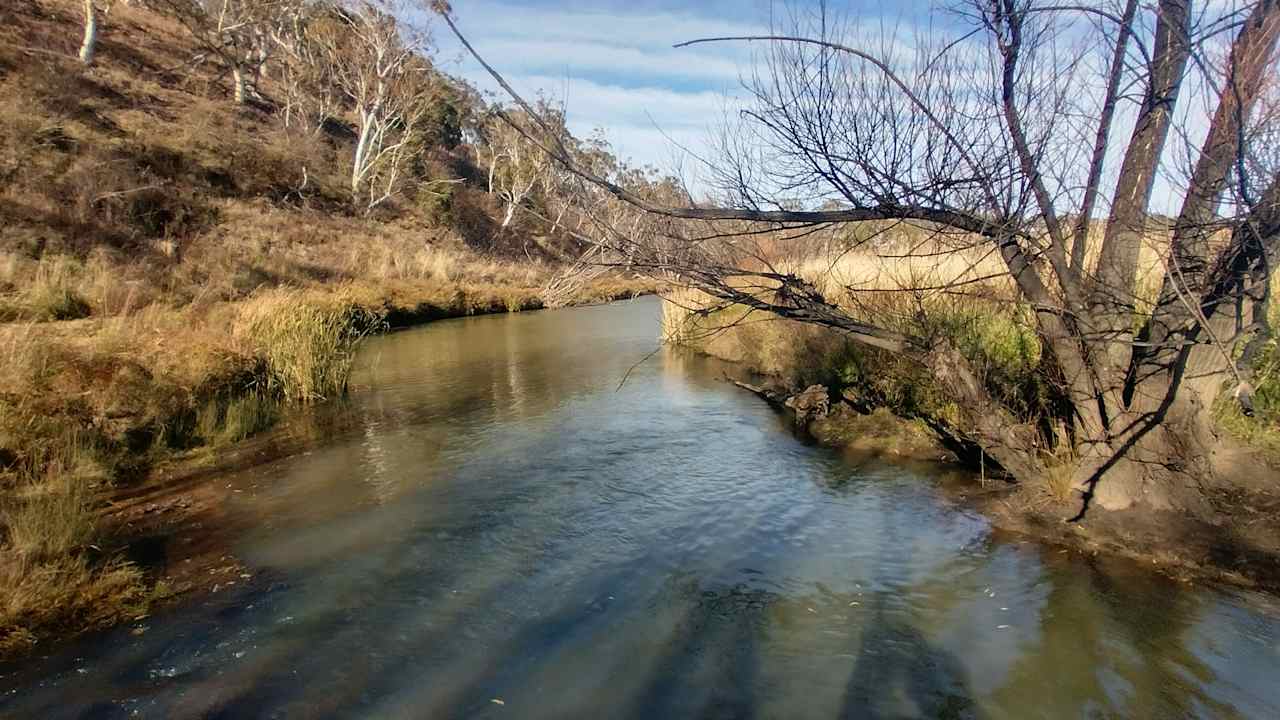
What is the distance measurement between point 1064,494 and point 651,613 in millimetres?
3297

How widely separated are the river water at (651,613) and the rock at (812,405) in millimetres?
1659

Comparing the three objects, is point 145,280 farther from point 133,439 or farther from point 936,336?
point 936,336

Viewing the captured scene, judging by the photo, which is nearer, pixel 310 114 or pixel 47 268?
pixel 47 268

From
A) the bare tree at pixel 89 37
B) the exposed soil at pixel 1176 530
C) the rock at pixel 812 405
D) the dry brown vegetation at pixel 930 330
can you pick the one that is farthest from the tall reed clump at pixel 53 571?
the bare tree at pixel 89 37

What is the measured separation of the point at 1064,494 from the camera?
538 cm

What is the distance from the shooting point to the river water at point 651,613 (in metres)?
3.58

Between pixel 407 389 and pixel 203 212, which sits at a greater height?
pixel 203 212

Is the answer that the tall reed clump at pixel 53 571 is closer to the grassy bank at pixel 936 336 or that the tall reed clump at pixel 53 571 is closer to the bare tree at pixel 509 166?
the grassy bank at pixel 936 336

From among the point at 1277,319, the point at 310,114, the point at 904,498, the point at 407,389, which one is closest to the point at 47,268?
the point at 407,389

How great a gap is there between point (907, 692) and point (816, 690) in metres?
0.45

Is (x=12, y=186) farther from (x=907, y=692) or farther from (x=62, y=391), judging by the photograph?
(x=907, y=692)

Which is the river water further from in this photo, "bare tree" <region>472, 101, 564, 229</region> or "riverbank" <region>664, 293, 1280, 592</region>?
"bare tree" <region>472, 101, 564, 229</region>

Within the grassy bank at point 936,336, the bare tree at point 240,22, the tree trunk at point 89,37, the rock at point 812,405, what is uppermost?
the bare tree at point 240,22

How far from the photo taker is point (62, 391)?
6594mm
